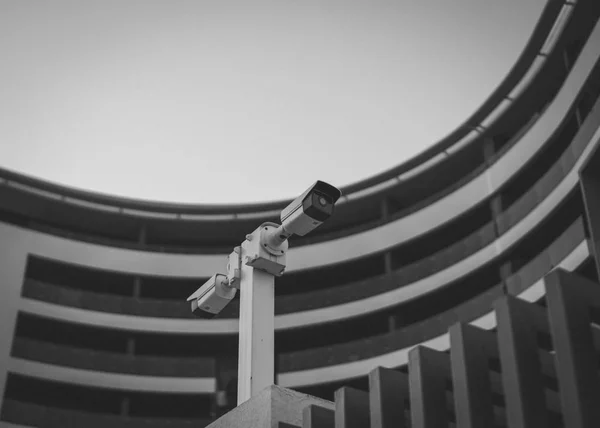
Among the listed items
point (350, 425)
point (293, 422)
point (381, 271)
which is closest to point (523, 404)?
point (350, 425)

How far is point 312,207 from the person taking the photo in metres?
7.71

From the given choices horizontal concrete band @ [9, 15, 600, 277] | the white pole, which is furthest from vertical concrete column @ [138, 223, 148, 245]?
the white pole

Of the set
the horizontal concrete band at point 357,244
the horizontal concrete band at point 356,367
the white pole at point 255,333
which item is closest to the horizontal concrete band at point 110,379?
the horizontal concrete band at point 356,367

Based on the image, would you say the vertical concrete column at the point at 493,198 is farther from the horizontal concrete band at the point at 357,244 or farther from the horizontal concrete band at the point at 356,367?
the horizontal concrete band at the point at 356,367

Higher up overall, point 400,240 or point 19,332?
point 400,240

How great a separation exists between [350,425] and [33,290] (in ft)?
117

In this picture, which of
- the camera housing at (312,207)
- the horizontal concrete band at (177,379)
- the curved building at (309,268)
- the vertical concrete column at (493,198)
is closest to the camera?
the camera housing at (312,207)

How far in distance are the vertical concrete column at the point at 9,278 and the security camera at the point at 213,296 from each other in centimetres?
3111

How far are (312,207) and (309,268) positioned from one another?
34499 millimetres

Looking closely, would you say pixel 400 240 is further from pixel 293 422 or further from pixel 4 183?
pixel 293 422

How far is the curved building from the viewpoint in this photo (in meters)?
34.0

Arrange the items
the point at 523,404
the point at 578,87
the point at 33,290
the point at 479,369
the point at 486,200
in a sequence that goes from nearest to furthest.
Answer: the point at 523,404, the point at 479,369, the point at 578,87, the point at 486,200, the point at 33,290

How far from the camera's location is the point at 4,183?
41156 mm

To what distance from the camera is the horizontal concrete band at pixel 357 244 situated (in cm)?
3494
